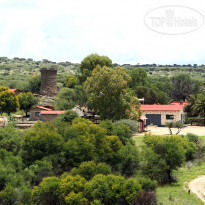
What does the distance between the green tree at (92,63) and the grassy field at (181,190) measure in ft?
129

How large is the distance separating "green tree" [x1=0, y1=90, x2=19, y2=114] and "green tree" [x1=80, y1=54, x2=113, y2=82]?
1922cm

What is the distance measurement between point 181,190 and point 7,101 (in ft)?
114

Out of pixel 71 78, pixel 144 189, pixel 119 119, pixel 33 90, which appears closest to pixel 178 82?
pixel 71 78

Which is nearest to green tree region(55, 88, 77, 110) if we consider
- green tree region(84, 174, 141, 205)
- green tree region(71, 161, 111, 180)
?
green tree region(71, 161, 111, 180)

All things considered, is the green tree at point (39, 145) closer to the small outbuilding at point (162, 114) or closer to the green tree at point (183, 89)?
the small outbuilding at point (162, 114)

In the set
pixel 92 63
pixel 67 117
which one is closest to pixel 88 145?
pixel 67 117

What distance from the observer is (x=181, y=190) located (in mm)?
31641

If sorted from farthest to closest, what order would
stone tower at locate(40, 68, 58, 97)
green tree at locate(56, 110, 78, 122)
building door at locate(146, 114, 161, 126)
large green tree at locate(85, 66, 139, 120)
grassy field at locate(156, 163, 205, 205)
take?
stone tower at locate(40, 68, 58, 97), building door at locate(146, 114, 161, 126), large green tree at locate(85, 66, 139, 120), green tree at locate(56, 110, 78, 122), grassy field at locate(156, 163, 205, 205)

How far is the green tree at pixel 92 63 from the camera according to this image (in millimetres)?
76162

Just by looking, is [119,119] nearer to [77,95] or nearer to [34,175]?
[77,95]

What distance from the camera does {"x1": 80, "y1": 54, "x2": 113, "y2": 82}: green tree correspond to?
2999 inches

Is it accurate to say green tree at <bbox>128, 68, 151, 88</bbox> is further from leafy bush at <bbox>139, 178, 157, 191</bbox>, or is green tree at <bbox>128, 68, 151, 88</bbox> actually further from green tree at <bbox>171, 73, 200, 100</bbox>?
leafy bush at <bbox>139, 178, 157, 191</bbox>

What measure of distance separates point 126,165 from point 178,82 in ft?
207

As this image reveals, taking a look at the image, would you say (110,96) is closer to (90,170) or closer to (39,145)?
(39,145)
